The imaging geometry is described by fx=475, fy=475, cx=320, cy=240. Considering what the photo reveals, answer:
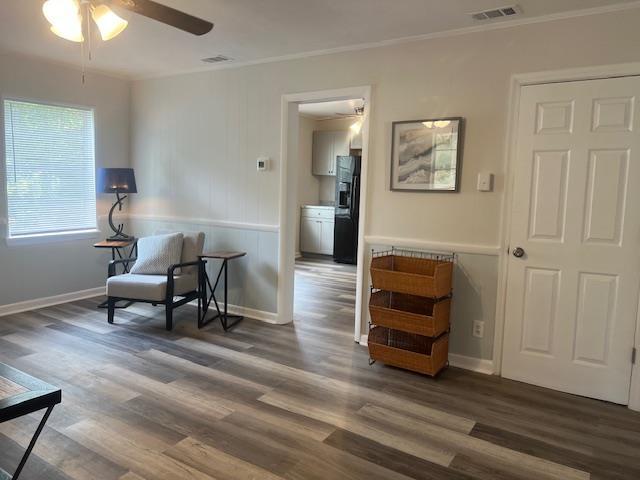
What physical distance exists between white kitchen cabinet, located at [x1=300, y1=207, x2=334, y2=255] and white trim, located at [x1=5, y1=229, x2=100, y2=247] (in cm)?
388

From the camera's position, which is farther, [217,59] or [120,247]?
[120,247]

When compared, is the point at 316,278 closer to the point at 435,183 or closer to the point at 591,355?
the point at 435,183

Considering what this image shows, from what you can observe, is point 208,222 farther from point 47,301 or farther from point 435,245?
point 435,245

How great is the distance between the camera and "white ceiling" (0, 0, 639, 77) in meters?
2.95

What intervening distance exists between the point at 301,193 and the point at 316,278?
234 centimetres

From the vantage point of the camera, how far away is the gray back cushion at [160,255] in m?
4.51

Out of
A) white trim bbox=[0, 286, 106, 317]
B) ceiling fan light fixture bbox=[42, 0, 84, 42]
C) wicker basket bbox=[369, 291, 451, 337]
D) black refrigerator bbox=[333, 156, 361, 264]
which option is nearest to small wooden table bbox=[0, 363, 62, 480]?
ceiling fan light fixture bbox=[42, 0, 84, 42]

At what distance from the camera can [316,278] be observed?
21.9ft

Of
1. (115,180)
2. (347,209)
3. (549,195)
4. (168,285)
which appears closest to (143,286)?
(168,285)

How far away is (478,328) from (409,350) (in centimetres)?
53

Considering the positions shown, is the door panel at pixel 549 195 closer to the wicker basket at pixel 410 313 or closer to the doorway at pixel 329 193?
the wicker basket at pixel 410 313

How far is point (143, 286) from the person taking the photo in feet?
13.7

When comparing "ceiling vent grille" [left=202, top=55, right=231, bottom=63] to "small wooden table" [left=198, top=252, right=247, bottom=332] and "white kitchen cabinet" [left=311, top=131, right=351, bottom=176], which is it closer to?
"small wooden table" [left=198, top=252, right=247, bottom=332]

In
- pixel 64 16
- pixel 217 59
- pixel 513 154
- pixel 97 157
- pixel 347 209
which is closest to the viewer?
pixel 64 16
